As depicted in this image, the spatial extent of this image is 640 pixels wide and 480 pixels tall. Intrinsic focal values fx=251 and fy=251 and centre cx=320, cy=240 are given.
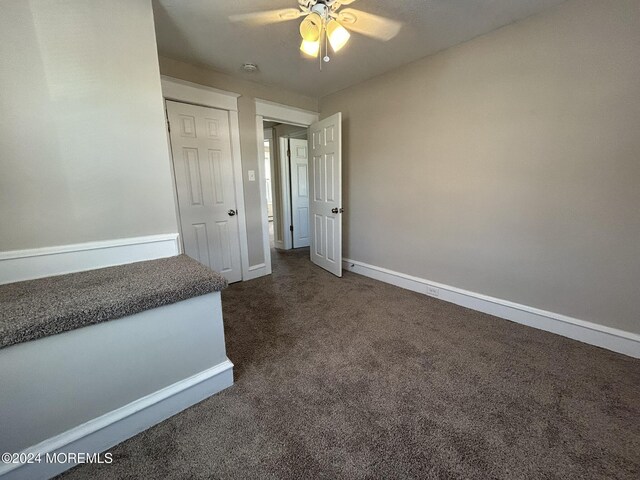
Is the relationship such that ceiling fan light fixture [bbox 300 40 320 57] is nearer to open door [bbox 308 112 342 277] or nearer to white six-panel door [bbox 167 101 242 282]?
open door [bbox 308 112 342 277]

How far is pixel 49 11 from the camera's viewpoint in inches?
49.6

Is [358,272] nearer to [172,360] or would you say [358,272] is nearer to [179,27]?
[172,360]

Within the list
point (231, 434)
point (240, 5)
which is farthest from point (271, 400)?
point (240, 5)

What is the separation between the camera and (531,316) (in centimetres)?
203

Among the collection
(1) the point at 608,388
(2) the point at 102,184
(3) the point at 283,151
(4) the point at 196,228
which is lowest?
(1) the point at 608,388

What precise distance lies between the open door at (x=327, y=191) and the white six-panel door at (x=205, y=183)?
3.60 ft

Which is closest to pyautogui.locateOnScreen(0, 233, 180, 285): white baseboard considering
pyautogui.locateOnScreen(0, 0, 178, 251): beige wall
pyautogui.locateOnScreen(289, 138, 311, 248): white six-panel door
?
pyautogui.locateOnScreen(0, 0, 178, 251): beige wall

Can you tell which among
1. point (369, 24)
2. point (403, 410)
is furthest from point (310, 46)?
point (403, 410)

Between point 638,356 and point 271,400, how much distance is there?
7.72ft

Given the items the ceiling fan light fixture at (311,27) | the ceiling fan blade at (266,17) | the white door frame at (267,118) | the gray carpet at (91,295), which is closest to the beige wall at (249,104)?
the white door frame at (267,118)

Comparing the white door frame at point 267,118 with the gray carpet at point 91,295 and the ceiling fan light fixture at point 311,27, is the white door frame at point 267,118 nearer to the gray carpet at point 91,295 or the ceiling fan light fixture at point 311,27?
the ceiling fan light fixture at point 311,27

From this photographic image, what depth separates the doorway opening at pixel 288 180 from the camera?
14.0 feet

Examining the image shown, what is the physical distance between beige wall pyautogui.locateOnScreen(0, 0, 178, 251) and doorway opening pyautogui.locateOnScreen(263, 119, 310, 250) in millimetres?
2635

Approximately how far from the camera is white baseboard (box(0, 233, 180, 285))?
50.4 inches
